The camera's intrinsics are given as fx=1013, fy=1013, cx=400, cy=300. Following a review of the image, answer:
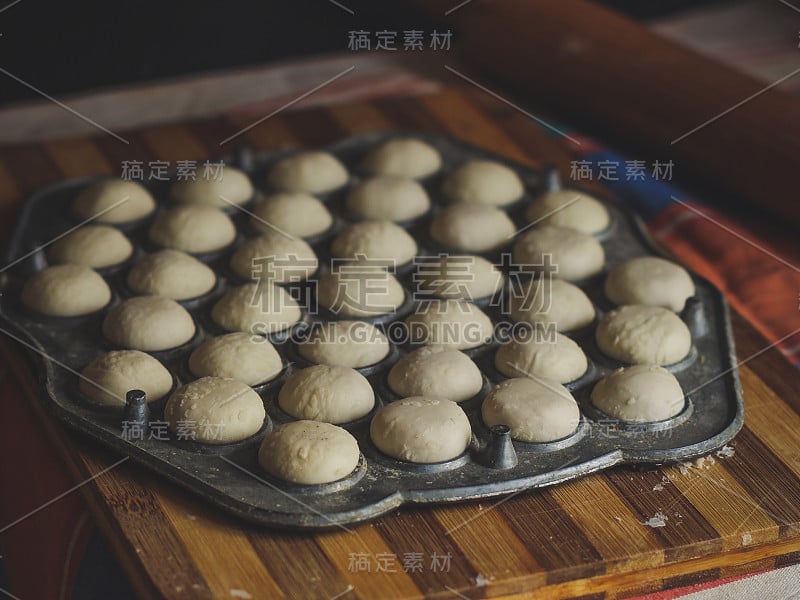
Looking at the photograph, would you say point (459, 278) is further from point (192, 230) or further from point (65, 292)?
point (65, 292)

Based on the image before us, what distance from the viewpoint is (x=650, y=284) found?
1.80m

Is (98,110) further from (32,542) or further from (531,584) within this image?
(531,584)

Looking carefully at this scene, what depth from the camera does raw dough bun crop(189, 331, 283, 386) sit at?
5.20 ft

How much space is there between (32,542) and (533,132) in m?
1.53

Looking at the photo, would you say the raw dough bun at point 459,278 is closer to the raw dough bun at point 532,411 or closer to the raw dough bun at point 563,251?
the raw dough bun at point 563,251

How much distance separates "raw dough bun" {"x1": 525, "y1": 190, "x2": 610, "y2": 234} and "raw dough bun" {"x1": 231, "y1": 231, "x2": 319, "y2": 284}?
48cm

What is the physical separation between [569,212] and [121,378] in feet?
3.12

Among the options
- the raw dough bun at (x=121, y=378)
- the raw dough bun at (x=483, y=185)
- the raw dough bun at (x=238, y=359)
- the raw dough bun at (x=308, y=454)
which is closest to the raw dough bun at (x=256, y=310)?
the raw dough bun at (x=238, y=359)

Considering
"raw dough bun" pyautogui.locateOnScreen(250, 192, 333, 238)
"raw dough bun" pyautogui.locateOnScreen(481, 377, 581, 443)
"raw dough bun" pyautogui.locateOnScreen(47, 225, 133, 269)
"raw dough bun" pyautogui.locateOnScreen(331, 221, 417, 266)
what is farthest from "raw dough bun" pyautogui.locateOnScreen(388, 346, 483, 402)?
"raw dough bun" pyautogui.locateOnScreen(47, 225, 133, 269)

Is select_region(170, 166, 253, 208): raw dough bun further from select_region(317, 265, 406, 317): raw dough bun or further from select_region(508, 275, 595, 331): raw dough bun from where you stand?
select_region(508, 275, 595, 331): raw dough bun

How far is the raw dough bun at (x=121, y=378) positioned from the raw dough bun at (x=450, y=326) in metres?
0.42

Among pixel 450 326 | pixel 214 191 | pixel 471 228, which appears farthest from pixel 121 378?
pixel 471 228

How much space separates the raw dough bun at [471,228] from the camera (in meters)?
1.96

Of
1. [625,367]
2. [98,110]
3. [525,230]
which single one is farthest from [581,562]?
[98,110]
